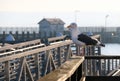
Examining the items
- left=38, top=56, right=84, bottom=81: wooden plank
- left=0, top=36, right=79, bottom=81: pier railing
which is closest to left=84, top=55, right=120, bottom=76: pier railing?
left=0, top=36, right=79, bottom=81: pier railing

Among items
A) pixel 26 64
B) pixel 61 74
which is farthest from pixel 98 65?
pixel 61 74

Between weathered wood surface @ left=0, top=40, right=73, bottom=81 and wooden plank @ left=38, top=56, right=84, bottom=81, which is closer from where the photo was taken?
wooden plank @ left=38, top=56, right=84, bottom=81

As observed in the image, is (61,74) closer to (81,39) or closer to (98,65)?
(81,39)

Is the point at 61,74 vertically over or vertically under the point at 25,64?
over

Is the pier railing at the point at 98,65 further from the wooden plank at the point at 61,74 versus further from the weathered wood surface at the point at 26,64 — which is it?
the wooden plank at the point at 61,74

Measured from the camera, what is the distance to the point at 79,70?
21.9ft

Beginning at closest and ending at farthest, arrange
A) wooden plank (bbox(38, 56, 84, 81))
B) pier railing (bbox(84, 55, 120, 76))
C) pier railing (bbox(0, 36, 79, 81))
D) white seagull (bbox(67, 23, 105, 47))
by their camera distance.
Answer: wooden plank (bbox(38, 56, 84, 81)) → pier railing (bbox(84, 55, 120, 76)) → pier railing (bbox(0, 36, 79, 81)) → white seagull (bbox(67, 23, 105, 47))

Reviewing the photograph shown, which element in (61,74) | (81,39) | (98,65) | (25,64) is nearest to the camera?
(61,74)

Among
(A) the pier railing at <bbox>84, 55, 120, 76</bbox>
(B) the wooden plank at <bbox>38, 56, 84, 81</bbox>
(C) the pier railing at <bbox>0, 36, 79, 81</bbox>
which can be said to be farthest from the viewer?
(C) the pier railing at <bbox>0, 36, 79, 81</bbox>

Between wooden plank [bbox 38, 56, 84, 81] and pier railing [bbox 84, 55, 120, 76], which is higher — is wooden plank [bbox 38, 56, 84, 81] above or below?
above

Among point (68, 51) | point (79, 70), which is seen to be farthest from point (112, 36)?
point (79, 70)

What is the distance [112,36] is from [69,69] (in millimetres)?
Answer: 123824

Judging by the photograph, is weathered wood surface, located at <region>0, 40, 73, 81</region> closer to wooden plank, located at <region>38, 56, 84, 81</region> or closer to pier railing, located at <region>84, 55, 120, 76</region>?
pier railing, located at <region>84, 55, 120, 76</region>

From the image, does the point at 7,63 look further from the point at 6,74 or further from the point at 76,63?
the point at 76,63
